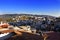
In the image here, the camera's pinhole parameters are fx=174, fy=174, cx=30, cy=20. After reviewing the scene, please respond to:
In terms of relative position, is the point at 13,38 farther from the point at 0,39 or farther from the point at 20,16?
the point at 20,16

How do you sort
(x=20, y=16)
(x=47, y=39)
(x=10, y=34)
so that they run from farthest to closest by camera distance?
(x=20, y=16) < (x=47, y=39) < (x=10, y=34)

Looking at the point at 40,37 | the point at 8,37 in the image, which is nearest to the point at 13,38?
the point at 8,37

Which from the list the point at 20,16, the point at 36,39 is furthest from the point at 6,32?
the point at 20,16

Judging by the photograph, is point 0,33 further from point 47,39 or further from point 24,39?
point 47,39

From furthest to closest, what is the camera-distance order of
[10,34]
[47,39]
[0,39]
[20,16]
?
[20,16], [47,39], [10,34], [0,39]

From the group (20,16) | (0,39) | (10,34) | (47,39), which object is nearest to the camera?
(0,39)

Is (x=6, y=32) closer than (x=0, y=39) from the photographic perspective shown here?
No

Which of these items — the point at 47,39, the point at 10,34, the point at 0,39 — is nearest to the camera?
the point at 0,39

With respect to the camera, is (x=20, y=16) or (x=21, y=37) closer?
(x=21, y=37)

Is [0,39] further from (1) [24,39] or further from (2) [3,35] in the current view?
(1) [24,39]
